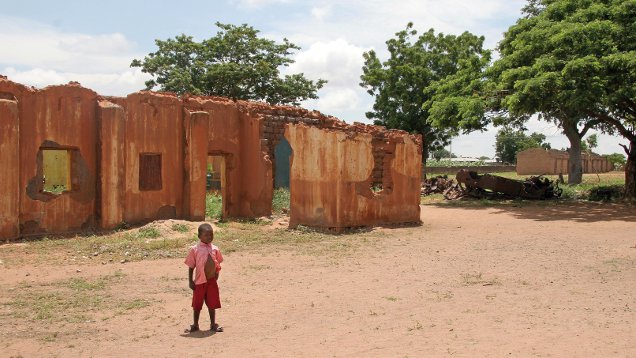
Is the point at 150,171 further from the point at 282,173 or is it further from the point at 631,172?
the point at 631,172

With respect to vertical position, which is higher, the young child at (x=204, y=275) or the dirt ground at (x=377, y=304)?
the young child at (x=204, y=275)

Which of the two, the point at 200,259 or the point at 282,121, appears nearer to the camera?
the point at 200,259

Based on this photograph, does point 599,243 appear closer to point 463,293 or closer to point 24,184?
point 463,293

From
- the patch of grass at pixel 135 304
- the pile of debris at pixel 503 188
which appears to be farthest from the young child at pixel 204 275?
the pile of debris at pixel 503 188

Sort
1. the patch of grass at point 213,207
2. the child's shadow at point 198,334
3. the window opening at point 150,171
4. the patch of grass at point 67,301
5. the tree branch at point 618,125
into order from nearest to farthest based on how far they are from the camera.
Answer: the child's shadow at point 198,334 → the patch of grass at point 67,301 → the window opening at point 150,171 → the patch of grass at point 213,207 → the tree branch at point 618,125

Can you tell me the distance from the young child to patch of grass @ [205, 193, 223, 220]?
10.2 m

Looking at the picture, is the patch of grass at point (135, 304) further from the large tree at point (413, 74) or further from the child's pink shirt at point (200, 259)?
the large tree at point (413, 74)

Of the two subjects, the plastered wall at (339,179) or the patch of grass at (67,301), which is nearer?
the patch of grass at (67,301)

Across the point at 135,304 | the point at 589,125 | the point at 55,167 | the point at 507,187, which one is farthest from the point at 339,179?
the point at 589,125

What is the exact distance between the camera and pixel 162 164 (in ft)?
48.8

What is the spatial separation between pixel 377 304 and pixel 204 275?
2.26m

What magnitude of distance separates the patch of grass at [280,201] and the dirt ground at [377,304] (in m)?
5.44

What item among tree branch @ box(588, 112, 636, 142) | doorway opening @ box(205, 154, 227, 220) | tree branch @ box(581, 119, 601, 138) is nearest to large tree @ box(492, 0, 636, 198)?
tree branch @ box(588, 112, 636, 142)

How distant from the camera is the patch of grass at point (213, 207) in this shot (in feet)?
55.1
